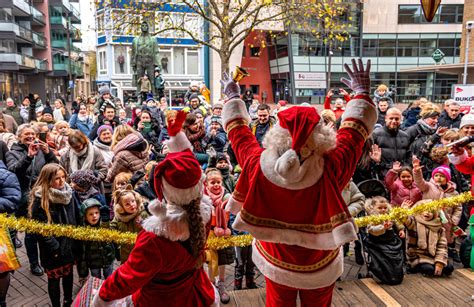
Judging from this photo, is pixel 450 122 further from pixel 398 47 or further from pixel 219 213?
pixel 398 47

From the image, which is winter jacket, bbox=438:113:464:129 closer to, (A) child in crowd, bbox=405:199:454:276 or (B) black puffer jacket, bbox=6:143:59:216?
(A) child in crowd, bbox=405:199:454:276

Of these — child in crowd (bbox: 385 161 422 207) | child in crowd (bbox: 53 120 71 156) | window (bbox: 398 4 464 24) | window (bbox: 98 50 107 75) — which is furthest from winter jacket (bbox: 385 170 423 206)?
window (bbox: 398 4 464 24)

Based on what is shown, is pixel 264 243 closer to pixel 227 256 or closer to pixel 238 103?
pixel 238 103

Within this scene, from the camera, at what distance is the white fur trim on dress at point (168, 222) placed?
2.20 m

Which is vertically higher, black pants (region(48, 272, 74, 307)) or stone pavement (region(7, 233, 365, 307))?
black pants (region(48, 272, 74, 307))

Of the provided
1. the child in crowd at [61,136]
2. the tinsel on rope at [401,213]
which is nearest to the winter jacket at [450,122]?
the tinsel on rope at [401,213]

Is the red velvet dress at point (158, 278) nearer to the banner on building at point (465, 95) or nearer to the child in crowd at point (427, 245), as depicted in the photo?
the child in crowd at point (427, 245)

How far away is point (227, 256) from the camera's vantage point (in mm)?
4082

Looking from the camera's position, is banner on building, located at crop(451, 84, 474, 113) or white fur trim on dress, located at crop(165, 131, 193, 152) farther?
banner on building, located at crop(451, 84, 474, 113)

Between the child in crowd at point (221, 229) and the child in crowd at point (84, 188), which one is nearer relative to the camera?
the child in crowd at point (221, 229)

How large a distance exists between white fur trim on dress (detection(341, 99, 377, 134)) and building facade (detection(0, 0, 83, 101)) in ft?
95.0

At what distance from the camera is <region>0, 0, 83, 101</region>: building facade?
33.1 meters

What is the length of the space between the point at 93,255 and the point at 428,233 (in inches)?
145

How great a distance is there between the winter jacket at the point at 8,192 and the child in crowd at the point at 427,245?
4.28 meters
